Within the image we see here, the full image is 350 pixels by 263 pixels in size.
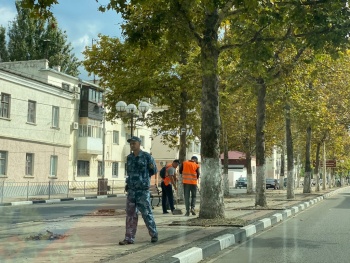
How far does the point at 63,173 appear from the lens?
120ft

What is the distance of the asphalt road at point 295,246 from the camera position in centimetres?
822

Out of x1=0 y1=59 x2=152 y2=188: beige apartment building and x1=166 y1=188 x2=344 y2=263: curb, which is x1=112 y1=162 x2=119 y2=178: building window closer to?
x1=0 y1=59 x2=152 y2=188: beige apartment building

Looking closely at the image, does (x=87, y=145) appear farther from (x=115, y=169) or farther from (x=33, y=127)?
(x=115, y=169)

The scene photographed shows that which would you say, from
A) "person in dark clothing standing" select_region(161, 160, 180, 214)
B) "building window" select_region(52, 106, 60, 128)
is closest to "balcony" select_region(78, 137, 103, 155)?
"building window" select_region(52, 106, 60, 128)

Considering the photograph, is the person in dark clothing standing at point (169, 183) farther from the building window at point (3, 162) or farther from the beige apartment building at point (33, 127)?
the building window at point (3, 162)

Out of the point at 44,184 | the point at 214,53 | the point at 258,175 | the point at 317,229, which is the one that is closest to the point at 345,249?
the point at 317,229

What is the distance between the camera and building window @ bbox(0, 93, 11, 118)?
2978 centimetres

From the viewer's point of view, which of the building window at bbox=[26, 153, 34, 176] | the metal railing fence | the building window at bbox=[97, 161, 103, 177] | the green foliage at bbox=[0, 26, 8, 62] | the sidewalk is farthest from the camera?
the green foliage at bbox=[0, 26, 8, 62]

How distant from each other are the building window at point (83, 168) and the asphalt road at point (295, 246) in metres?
28.7

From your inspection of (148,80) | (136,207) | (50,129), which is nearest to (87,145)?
(50,129)

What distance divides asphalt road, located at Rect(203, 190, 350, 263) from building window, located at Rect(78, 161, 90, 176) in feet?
94.0

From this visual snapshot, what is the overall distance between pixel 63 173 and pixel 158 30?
86.2 ft

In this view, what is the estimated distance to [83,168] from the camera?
135 ft

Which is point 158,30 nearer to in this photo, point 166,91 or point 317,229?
point 317,229
